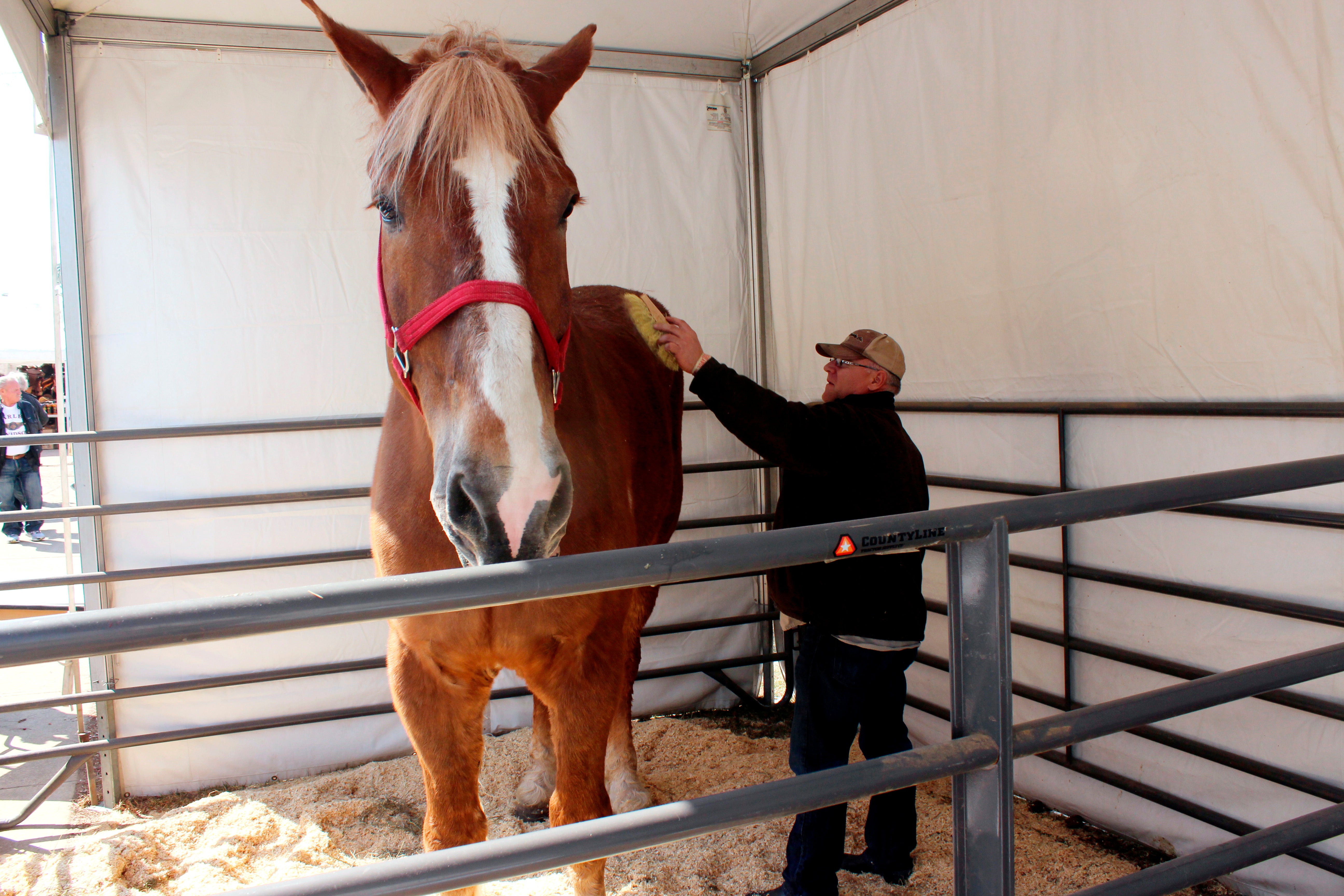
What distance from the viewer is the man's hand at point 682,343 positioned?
1955mm

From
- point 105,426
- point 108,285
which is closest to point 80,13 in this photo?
point 108,285

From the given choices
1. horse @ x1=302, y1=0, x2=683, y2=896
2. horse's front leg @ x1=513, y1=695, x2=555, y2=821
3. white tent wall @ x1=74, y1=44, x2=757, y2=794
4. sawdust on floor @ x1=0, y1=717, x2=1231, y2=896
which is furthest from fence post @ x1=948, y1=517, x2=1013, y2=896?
white tent wall @ x1=74, y1=44, x2=757, y2=794

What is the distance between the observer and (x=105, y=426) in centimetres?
297

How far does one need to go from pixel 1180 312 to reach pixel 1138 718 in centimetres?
146

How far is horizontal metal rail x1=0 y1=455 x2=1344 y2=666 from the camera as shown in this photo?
2.31 ft

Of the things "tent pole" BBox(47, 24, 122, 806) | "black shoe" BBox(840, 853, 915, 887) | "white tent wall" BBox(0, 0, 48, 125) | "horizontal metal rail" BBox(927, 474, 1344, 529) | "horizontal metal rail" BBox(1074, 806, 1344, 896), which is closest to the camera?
"horizontal metal rail" BBox(1074, 806, 1344, 896)

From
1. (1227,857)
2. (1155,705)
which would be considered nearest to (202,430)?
(1155,705)

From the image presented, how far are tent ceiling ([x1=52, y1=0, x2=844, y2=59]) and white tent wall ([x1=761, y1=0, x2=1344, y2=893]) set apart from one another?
35cm

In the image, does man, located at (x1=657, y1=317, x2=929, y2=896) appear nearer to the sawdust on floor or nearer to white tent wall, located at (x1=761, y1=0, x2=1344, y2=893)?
the sawdust on floor

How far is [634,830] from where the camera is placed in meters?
0.86

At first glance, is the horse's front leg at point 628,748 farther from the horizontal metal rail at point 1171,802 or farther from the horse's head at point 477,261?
the horse's head at point 477,261

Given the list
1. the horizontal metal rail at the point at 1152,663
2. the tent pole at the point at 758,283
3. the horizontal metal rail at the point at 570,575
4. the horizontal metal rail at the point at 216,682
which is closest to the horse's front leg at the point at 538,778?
the horizontal metal rail at the point at 216,682

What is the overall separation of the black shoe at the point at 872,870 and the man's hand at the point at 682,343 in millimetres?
1434

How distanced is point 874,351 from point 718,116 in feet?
6.26
